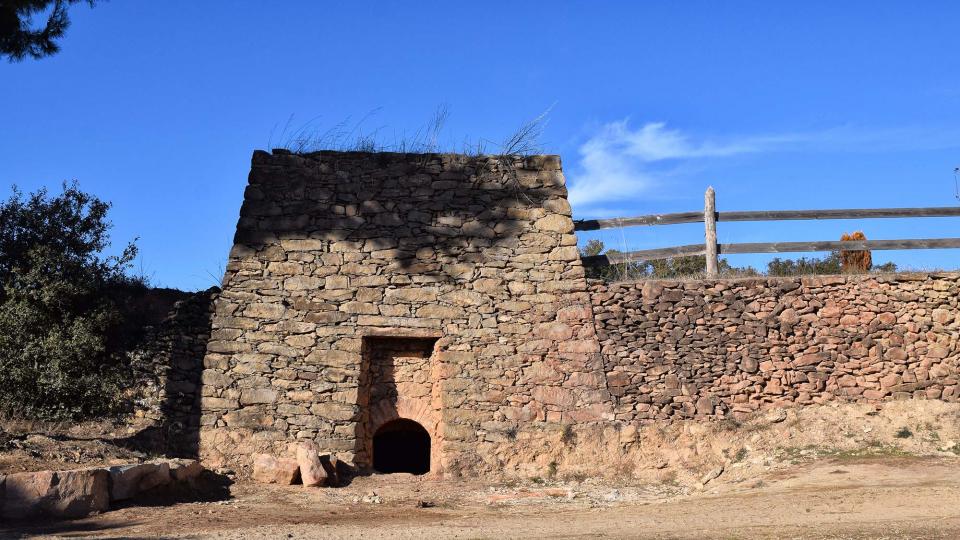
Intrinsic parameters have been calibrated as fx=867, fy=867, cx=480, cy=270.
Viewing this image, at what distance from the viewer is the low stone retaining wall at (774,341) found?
12.5 meters

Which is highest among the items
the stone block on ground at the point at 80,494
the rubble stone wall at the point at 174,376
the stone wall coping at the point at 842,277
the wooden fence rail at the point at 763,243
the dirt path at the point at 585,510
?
the wooden fence rail at the point at 763,243

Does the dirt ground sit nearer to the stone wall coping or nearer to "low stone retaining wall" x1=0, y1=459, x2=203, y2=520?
"low stone retaining wall" x1=0, y1=459, x2=203, y2=520

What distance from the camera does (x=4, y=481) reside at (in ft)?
28.8

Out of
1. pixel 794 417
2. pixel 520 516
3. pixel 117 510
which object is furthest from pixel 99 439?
pixel 794 417

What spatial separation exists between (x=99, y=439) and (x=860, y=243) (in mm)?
11477

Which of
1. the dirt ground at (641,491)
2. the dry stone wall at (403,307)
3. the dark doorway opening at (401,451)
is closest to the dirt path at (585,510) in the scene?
the dirt ground at (641,491)

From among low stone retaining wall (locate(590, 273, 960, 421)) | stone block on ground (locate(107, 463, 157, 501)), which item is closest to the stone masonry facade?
low stone retaining wall (locate(590, 273, 960, 421))

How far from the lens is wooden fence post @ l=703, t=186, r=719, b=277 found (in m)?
13.4

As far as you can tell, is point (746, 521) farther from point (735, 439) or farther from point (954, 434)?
point (954, 434)

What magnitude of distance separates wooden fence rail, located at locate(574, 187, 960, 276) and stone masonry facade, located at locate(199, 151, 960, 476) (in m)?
0.63

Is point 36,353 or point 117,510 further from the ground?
point 36,353

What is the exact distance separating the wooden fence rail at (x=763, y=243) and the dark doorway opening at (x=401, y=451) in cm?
434

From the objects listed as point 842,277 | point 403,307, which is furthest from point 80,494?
point 842,277

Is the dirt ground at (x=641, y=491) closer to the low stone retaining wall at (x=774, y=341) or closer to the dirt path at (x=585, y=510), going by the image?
the dirt path at (x=585, y=510)
